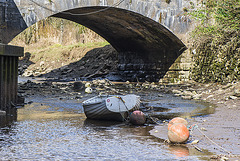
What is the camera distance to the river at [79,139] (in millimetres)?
5652

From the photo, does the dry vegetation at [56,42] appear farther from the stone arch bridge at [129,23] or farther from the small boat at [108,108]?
the small boat at [108,108]

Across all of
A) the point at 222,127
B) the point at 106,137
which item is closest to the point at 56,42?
the point at 222,127

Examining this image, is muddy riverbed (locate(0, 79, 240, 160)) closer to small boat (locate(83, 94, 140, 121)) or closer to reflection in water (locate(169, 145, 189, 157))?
reflection in water (locate(169, 145, 189, 157))

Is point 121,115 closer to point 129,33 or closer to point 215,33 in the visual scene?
point 215,33

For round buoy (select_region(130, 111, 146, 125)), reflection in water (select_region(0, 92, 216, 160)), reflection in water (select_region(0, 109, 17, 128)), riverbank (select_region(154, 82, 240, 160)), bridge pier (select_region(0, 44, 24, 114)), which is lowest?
reflection in water (select_region(0, 92, 216, 160))

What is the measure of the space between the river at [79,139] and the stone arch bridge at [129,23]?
611 centimetres

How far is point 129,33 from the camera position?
76.3 ft

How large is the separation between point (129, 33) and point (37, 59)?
1541 centimetres

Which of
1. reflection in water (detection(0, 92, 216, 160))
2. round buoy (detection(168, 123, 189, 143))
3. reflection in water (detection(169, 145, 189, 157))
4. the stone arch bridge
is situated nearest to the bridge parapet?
the stone arch bridge

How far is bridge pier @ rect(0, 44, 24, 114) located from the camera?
10.4m

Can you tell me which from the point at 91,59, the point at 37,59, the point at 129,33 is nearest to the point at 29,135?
the point at 129,33

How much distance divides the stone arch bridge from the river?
611 cm

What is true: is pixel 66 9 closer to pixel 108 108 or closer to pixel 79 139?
pixel 108 108

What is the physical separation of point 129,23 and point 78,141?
1562cm
